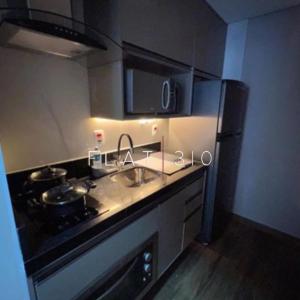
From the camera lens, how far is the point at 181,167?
1642 millimetres

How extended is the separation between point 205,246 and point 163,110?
146 cm

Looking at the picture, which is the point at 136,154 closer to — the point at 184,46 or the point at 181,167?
the point at 181,167

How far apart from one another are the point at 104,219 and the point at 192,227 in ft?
3.65

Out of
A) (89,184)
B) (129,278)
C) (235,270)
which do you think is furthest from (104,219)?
(235,270)

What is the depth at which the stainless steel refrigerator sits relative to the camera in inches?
64.1

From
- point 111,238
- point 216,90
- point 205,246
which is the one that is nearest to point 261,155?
point 216,90

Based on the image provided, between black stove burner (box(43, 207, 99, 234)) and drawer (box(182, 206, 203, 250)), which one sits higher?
black stove burner (box(43, 207, 99, 234))

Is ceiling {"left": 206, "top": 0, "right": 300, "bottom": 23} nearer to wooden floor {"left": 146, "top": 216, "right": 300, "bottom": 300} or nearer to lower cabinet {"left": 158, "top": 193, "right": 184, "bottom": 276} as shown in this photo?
lower cabinet {"left": 158, "top": 193, "right": 184, "bottom": 276}

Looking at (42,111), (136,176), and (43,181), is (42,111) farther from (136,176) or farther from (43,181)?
(136,176)

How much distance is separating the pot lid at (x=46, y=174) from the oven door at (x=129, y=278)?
604 millimetres

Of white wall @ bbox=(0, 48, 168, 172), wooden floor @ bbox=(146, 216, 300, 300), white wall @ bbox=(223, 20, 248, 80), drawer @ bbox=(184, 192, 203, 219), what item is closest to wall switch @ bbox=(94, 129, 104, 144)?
white wall @ bbox=(0, 48, 168, 172)

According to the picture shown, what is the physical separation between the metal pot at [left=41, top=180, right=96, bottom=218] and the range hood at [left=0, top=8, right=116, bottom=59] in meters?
0.72

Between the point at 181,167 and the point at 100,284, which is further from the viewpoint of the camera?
the point at 181,167

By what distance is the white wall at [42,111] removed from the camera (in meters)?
1.05
